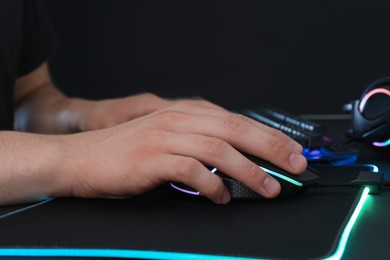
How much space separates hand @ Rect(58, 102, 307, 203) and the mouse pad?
0.02m

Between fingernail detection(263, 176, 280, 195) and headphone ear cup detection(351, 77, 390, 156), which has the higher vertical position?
headphone ear cup detection(351, 77, 390, 156)

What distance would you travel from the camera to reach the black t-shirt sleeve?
1.27m

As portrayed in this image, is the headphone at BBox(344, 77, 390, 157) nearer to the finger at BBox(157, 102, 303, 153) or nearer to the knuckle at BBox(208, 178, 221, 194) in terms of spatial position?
the finger at BBox(157, 102, 303, 153)

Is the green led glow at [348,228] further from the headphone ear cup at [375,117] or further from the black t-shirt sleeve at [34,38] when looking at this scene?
the black t-shirt sleeve at [34,38]

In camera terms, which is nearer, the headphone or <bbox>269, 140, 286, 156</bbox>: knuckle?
<bbox>269, 140, 286, 156</bbox>: knuckle

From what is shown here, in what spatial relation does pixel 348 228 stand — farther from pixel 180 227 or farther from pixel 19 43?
pixel 19 43

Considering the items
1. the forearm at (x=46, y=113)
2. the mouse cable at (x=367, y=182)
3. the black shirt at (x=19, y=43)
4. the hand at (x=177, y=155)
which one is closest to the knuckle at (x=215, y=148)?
the hand at (x=177, y=155)

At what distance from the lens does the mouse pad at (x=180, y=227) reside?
45cm

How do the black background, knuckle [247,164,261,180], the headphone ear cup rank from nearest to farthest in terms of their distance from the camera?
knuckle [247,164,261,180] < the headphone ear cup < the black background

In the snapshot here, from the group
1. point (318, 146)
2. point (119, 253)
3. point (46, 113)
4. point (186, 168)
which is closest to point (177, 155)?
point (186, 168)

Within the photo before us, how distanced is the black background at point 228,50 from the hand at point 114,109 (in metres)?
0.32

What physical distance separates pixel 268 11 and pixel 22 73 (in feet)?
1.78

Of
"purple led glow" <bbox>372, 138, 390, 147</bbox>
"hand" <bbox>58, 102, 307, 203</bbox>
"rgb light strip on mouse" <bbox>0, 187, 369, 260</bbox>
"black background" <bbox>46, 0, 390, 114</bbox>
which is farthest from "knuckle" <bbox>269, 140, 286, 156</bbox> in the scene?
"black background" <bbox>46, 0, 390, 114</bbox>

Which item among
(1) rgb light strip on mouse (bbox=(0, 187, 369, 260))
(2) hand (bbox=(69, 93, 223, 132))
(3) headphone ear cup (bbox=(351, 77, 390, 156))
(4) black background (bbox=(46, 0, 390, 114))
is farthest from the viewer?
(4) black background (bbox=(46, 0, 390, 114))
